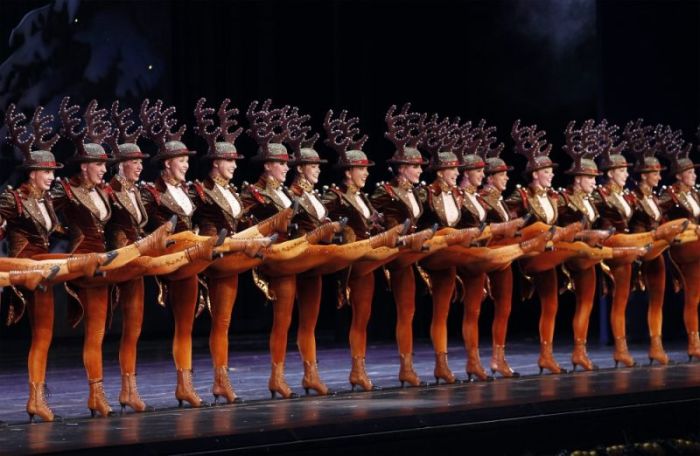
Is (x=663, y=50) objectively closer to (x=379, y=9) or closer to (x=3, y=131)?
(x=379, y=9)

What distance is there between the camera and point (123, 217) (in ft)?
27.6

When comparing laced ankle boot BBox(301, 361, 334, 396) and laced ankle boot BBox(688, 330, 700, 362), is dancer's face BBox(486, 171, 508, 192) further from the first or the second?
laced ankle boot BBox(688, 330, 700, 362)

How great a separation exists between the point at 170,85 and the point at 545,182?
3965 mm

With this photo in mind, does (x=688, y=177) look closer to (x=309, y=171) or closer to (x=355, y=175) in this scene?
(x=355, y=175)

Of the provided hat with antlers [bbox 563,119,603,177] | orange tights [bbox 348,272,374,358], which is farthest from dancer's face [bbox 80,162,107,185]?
hat with antlers [bbox 563,119,603,177]

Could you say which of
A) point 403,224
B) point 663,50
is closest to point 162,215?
point 403,224

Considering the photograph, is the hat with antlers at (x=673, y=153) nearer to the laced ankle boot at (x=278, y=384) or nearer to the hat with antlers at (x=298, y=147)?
the hat with antlers at (x=298, y=147)

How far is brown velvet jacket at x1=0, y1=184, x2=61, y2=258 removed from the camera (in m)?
8.02

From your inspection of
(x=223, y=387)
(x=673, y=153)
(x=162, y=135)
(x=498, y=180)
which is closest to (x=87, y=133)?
(x=162, y=135)

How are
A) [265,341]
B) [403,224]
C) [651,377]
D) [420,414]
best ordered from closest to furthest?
[420,414] → [403,224] → [651,377] → [265,341]

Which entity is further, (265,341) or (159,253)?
(265,341)

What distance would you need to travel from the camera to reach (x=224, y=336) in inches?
352

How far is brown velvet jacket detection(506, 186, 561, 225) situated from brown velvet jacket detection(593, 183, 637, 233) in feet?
1.46

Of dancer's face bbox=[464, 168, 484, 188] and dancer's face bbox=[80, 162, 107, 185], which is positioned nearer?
dancer's face bbox=[80, 162, 107, 185]
